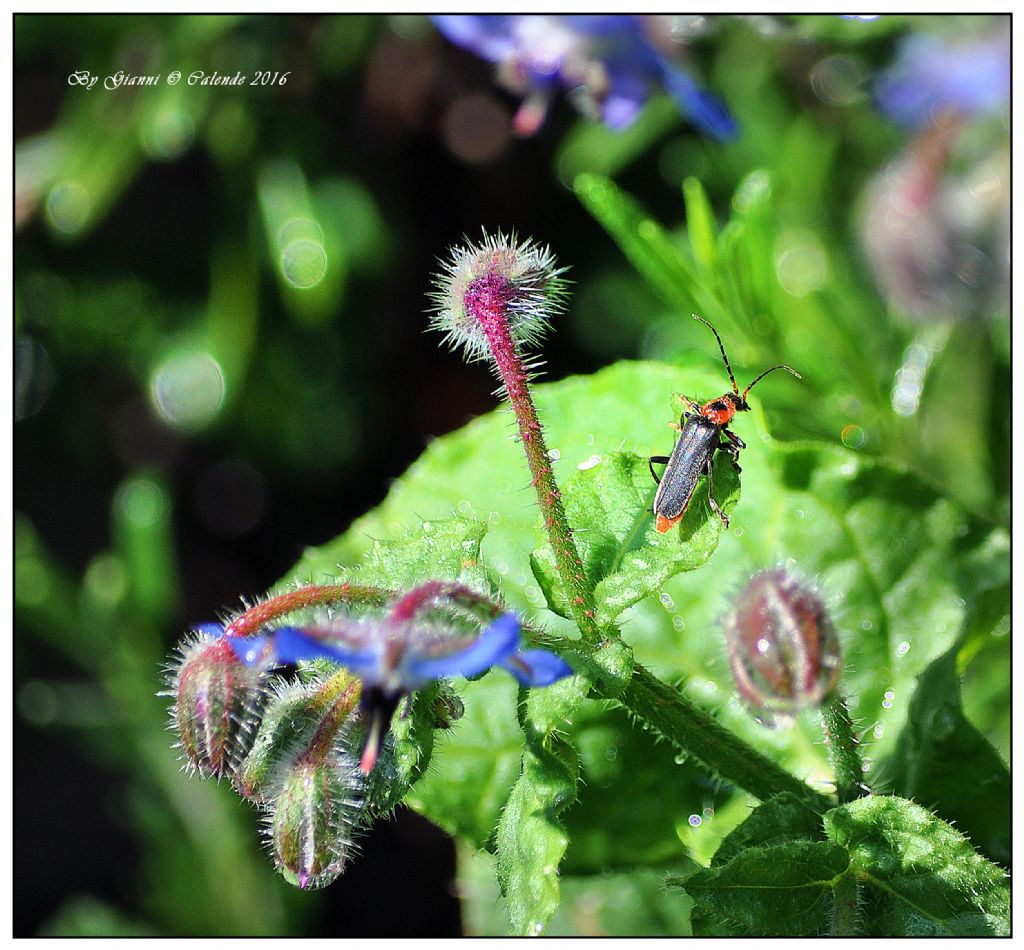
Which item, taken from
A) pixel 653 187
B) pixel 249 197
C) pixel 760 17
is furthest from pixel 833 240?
pixel 249 197

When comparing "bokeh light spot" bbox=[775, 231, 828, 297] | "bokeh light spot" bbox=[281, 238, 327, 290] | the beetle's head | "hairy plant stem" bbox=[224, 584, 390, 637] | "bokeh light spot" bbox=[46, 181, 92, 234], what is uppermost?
"bokeh light spot" bbox=[46, 181, 92, 234]

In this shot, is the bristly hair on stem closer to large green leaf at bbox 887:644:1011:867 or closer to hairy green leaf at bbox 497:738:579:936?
hairy green leaf at bbox 497:738:579:936

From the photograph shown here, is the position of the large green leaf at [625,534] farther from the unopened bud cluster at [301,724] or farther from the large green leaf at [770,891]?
the large green leaf at [770,891]

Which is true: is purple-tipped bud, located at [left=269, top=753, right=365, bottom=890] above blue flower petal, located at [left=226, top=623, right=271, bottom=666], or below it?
below

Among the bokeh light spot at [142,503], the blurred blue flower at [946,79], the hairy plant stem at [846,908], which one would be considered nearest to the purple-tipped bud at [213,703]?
the hairy plant stem at [846,908]

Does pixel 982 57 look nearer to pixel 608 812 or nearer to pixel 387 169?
pixel 387 169

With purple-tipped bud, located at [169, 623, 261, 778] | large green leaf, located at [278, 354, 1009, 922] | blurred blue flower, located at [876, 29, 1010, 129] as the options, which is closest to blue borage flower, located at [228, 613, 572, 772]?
purple-tipped bud, located at [169, 623, 261, 778]

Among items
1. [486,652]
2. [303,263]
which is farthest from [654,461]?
[303,263]
